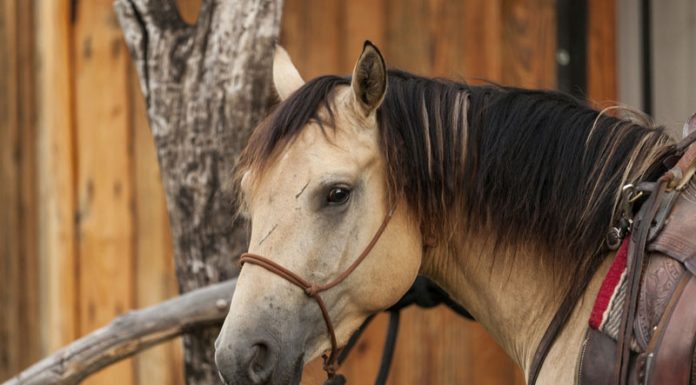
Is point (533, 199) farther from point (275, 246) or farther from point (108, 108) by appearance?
point (108, 108)

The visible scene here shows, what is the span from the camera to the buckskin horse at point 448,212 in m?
2.04

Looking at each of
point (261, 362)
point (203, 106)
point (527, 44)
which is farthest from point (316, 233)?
point (527, 44)

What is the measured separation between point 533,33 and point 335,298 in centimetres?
232

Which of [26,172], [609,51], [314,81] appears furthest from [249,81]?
[609,51]

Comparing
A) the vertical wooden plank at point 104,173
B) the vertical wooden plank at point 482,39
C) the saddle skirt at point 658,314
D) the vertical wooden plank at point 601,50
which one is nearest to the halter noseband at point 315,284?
the saddle skirt at point 658,314

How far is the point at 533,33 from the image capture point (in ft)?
13.7

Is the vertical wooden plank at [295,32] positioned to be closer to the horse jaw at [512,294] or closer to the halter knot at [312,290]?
the horse jaw at [512,294]

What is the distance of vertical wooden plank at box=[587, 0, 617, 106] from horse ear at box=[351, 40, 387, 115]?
2.52m

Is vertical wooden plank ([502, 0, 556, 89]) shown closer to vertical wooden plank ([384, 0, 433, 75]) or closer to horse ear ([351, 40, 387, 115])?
vertical wooden plank ([384, 0, 433, 75])

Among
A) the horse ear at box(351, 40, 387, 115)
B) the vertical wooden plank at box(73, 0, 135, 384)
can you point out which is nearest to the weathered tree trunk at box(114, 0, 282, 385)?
the horse ear at box(351, 40, 387, 115)

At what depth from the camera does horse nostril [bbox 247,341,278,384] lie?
204 cm

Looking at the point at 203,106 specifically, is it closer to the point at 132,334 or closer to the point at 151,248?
the point at 132,334

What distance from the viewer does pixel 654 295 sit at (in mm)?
1918

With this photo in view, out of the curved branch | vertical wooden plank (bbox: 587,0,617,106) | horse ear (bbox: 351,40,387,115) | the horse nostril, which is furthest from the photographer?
vertical wooden plank (bbox: 587,0,617,106)
